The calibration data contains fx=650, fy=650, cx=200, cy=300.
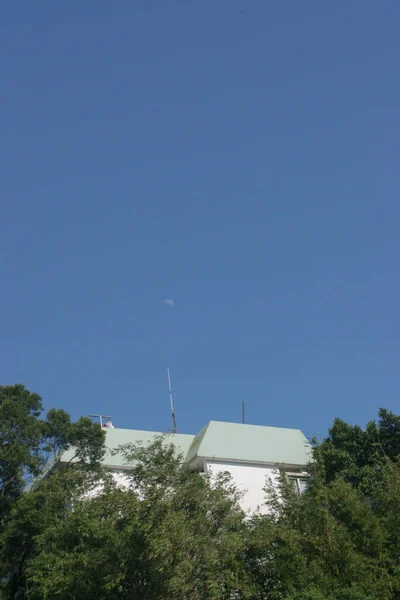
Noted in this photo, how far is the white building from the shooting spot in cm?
2750

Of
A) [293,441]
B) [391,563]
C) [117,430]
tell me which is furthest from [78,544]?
[293,441]

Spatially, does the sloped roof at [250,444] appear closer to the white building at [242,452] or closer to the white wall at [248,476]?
the white building at [242,452]

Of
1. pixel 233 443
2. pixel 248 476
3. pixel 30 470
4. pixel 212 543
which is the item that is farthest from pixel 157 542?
pixel 233 443

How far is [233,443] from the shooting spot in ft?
93.9

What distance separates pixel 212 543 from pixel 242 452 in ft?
40.1

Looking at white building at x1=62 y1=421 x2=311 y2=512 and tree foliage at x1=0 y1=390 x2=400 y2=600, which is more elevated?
white building at x1=62 y1=421 x2=311 y2=512

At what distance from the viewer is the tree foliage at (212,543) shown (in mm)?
15383

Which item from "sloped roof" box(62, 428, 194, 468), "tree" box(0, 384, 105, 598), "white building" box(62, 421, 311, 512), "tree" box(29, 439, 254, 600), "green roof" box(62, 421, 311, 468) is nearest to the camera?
"tree" box(29, 439, 254, 600)

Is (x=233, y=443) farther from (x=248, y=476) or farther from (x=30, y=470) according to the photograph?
(x=30, y=470)

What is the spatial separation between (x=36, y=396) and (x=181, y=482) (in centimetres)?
1132

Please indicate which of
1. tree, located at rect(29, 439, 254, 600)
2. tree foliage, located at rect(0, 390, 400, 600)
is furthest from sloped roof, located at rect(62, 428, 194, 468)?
tree, located at rect(29, 439, 254, 600)

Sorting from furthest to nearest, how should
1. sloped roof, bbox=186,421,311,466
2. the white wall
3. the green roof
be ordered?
sloped roof, bbox=186,421,311,466 < the green roof < the white wall

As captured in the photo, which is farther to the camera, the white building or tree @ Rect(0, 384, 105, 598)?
the white building

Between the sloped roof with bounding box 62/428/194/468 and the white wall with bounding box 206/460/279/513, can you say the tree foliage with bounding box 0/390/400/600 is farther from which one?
the sloped roof with bounding box 62/428/194/468
